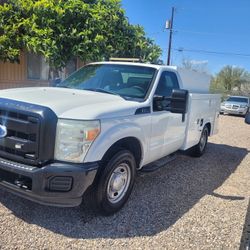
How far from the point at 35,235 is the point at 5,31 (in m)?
7.92

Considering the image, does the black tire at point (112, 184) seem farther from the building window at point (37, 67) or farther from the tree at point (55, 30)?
the building window at point (37, 67)

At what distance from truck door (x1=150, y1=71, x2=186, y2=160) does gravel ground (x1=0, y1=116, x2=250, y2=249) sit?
669 mm

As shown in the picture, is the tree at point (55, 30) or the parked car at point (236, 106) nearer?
the tree at point (55, 30)

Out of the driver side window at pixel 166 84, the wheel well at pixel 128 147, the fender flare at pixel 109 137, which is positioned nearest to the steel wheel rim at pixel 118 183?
the wheel well at pixel 128 147

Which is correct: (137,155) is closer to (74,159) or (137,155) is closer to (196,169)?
(74,159)

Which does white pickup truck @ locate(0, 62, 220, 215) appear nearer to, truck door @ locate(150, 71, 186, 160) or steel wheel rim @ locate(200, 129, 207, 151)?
truck door @ locate(150, 71, 186, 160)

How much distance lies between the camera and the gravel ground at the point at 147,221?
3389mm

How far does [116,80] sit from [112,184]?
176cm

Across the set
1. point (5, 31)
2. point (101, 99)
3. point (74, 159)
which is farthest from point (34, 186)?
point (5, 31)

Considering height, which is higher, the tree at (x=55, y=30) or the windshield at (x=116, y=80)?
the tree at (x=55, y=30)

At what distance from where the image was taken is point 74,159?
3305mm

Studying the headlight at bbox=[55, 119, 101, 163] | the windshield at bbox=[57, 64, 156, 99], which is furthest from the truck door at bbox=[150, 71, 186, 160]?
the headlight at bbox=[55, 119, 101, 163]

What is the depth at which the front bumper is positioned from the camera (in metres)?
3.22

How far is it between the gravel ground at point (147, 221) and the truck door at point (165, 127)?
0.67 meters
